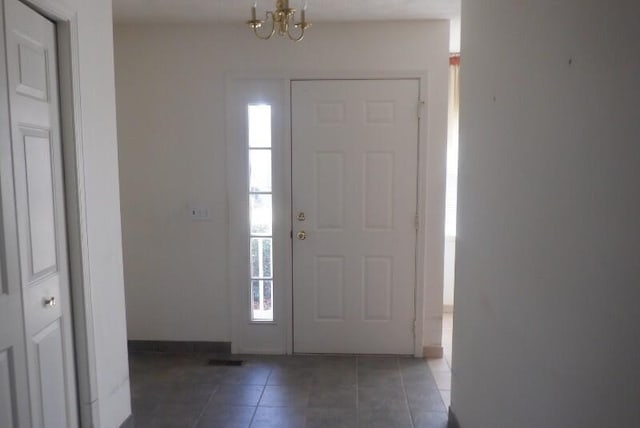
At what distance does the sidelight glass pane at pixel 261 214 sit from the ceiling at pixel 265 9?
1284 millimetres

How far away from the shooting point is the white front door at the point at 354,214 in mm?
3191

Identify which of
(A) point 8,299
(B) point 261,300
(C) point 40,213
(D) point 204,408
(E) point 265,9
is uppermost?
(E) point 265,9

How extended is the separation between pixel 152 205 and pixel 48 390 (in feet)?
5.77

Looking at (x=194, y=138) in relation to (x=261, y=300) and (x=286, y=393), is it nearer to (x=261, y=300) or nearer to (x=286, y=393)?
(x=261, y=300)

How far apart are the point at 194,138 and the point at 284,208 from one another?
0.85 metres

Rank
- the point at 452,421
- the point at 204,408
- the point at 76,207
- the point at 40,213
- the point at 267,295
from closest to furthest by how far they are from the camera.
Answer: the point at 40,213 → the point at 76,207 → the point at 452,421 → the point at 204,408 → the point at 267,295

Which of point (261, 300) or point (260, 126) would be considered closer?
point (260, 126)

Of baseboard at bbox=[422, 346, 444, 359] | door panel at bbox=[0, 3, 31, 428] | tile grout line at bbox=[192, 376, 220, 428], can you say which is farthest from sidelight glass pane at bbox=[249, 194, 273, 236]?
door panel at bbox=[0, 3, 31, 428]

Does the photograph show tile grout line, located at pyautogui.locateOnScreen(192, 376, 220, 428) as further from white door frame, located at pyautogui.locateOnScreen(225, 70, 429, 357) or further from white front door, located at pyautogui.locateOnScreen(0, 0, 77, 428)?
white front door, located at pyautogui.locateOnScreen(0, 0, 77, 428)

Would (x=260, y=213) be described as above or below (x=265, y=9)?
below

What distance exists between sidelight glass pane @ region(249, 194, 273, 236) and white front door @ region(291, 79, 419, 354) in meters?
0.20

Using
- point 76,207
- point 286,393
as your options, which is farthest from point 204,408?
point 76,207

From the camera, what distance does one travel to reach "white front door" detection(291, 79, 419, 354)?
3.19 meters

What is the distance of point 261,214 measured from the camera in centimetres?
333
